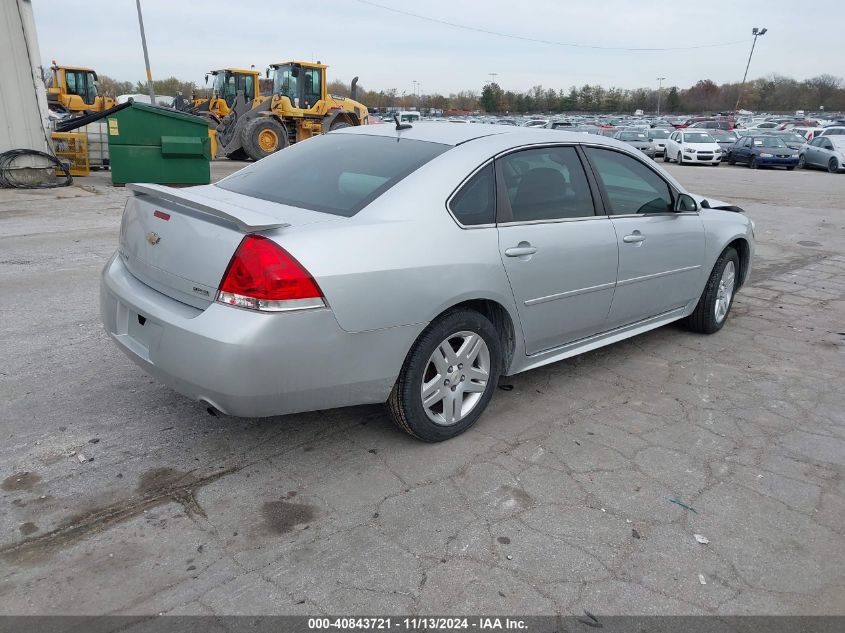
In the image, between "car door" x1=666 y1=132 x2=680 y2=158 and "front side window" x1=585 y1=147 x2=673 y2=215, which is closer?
"front side window" x1=585 y1=147 x2=673 y2=215

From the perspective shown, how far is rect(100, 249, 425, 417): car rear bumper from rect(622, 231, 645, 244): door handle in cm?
172

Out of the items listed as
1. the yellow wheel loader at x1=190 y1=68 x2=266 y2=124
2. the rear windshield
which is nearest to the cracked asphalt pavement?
the rear windshield

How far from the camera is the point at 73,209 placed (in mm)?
11094

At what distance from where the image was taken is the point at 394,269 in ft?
9.76

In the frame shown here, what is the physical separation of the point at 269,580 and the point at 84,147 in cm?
1580

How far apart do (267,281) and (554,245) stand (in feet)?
5.59

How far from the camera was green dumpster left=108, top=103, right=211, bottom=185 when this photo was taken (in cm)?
1355

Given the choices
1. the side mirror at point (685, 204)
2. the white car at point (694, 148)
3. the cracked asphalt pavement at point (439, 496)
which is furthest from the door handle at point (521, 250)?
the white car at point (694, 148)

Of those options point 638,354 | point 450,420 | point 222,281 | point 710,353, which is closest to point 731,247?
point 710,353

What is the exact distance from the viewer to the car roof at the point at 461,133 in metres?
3.76

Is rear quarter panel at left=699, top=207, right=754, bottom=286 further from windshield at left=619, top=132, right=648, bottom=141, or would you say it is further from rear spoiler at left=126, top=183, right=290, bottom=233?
windshield at left=619, top=132, right=648, bottom=141

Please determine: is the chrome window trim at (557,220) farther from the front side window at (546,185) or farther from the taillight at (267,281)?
the taillight at (267,281)

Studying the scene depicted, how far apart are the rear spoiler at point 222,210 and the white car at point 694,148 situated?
2694 cm

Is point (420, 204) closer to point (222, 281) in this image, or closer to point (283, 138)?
point (222, 281)
